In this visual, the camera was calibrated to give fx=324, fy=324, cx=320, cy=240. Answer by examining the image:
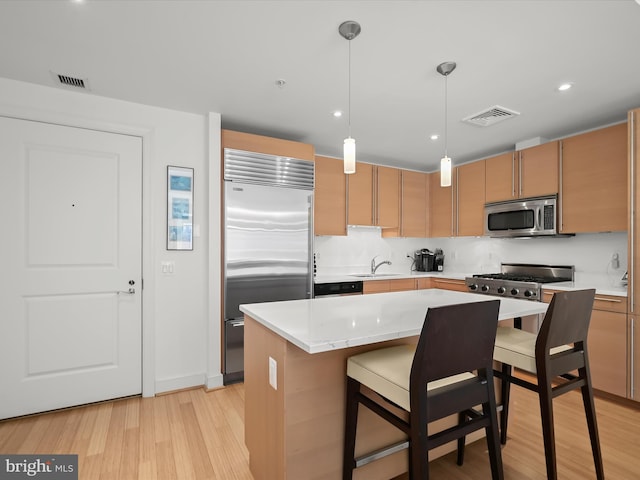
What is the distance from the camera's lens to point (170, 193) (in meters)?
2.87

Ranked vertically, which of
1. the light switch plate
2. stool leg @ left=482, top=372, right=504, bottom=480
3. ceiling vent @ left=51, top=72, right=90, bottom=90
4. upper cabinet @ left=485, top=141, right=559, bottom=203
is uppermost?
ceiling vent @ left=51, top=72, right=90, bottom=90

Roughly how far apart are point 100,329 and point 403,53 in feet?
10.00

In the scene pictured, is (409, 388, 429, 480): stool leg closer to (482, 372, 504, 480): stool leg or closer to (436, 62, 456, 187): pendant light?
(482, 372, 504, 480): stool leg

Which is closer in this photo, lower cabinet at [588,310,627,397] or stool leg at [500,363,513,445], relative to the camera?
stool leg at [500,363,513,445]

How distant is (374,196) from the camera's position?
4.27m

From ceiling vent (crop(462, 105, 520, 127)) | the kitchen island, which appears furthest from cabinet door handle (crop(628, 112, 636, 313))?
the kitchen island

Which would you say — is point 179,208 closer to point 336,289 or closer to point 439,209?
point 336,289

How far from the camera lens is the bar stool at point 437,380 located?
3.81 ft

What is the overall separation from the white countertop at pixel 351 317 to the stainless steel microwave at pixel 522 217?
1.71m

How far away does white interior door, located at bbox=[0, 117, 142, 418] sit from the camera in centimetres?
239

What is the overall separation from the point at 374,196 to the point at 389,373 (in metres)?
3.17

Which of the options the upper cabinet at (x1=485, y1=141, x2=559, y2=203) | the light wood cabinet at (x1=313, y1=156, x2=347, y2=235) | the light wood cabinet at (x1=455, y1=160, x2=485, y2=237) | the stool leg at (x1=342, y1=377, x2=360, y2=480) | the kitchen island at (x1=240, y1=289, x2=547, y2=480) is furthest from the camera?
the light wood cabinet at (x1=455, y1=160, x2=485, y2=237)

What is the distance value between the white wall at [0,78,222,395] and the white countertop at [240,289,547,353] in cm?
137

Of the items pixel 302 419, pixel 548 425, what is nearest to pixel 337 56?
pixel 302 419
